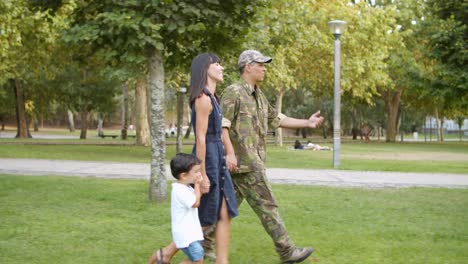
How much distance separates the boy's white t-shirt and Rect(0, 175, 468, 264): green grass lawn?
96 cm

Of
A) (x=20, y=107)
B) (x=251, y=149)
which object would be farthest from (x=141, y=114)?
(x=251, y=149)

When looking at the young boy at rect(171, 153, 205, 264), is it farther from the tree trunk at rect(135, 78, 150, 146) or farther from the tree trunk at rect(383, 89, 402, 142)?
the tree trunk at rect(383, 89, 402, 142)

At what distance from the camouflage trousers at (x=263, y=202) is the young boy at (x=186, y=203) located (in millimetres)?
656

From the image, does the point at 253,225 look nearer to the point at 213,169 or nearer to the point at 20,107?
the point at 213,169

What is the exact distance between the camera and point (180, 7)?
329 inches

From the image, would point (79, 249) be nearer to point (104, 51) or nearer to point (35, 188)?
point (104, 51)

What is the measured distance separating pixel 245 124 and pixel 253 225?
220 centimetres

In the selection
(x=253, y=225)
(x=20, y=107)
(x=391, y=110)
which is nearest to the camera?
(x=253, y=225)

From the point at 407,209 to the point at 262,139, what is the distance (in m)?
3.86

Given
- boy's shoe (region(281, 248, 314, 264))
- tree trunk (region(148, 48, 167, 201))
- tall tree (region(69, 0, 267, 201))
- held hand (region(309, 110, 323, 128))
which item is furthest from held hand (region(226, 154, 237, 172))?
tree trunk (region(148, 48, 167, 201))

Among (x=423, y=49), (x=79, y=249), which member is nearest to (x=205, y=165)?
(x=79, y=249)

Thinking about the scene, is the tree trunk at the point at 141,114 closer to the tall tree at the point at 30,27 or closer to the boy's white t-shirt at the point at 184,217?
the tall tree at the point at 30,27

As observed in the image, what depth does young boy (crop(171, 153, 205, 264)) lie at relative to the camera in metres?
4.68

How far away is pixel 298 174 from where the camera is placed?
45.3 feet
